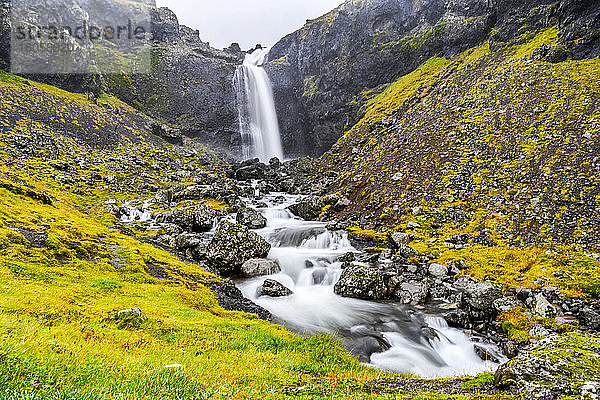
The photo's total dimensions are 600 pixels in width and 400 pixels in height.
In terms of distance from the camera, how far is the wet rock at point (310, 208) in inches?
1531

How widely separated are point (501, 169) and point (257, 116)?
7221 cm

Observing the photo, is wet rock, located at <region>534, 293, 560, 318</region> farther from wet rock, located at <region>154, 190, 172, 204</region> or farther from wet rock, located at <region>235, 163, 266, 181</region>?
wet rock, located at <region>235, 163, 266, 181</region>

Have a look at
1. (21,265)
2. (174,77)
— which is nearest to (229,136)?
(174,77)

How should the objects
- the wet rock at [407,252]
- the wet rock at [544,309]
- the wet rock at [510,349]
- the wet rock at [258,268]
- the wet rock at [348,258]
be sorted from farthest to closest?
the wet rock at [348,258]
the wet rock at [407,252]
the wet rock at [258,268]
the wet rock at [544,309]
the wet rock at [510,349]

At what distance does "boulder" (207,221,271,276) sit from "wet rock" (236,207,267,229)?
10.4 m

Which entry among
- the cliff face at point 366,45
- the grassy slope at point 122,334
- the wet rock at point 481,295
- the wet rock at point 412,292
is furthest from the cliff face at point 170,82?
the wet rock at point 481,295

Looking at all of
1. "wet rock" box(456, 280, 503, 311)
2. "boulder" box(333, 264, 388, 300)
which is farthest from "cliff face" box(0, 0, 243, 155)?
"wet rock" box(456, 280, 503, 311)

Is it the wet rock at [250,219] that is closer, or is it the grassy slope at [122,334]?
the grassy slope at [122,334]

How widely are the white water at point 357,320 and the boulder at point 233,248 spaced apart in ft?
6.93

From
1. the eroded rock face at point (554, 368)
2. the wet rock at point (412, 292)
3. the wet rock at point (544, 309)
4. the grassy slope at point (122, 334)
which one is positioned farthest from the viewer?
the wet rock at point (412, 292)

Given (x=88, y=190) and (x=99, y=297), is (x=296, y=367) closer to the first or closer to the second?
(x=99, y=297)

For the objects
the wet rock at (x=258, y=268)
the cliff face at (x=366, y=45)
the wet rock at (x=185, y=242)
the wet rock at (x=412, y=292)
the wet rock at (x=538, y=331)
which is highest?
the cliff face at (x=366, y=45)

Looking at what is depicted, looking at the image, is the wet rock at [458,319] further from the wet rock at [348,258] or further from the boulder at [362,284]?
the wet rock at [348,258]

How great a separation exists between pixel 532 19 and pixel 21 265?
209 ft
